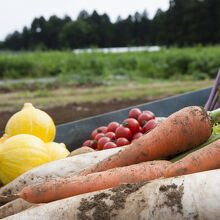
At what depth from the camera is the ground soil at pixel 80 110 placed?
19.9 feet

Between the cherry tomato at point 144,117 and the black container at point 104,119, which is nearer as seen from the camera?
the cherry tomato at point 144,117

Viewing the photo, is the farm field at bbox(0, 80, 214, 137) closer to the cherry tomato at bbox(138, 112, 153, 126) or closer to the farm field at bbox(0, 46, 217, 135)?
the farm field at bbox(0, 46, 217, 135)

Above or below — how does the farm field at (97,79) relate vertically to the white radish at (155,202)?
below

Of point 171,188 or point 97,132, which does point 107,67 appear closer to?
point 97,132

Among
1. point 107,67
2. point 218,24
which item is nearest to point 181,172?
point 107,67

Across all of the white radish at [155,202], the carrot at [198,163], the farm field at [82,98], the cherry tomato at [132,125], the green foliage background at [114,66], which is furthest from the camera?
the green foliage background at [114,66]

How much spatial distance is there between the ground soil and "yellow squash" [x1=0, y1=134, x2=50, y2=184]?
144 inches

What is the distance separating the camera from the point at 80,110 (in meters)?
6.80

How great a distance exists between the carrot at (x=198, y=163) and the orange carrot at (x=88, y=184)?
0.33 ft

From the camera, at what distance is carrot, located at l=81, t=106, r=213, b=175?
1549 mm

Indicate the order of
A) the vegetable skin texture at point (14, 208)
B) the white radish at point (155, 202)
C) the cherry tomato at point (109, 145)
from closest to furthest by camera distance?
the white radish at point (155, 202) → the vegetable skin texture at point (14, 208) → the cherry tomato at point (109, 145)

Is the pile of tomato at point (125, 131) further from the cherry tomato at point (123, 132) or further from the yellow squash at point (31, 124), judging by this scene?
the yellow squash at point (31, 124)

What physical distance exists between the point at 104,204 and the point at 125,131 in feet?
4.30

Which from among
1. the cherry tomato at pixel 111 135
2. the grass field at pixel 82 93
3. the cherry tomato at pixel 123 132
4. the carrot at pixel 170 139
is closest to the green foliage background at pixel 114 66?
the grass field at pixel 82 93
